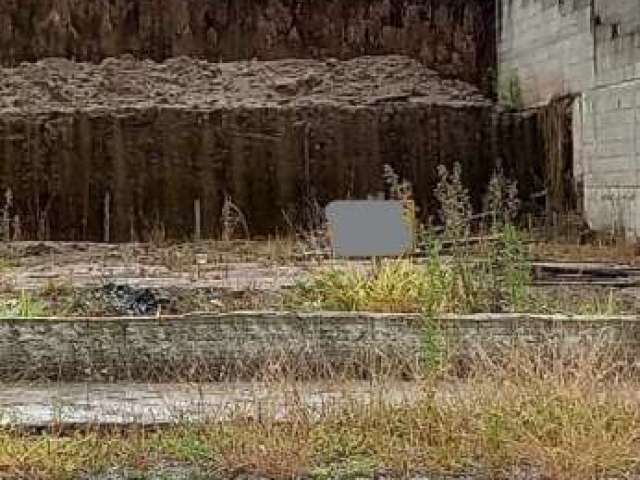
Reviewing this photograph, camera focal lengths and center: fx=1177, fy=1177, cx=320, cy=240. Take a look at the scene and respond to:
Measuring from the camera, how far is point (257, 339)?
22.8 feet

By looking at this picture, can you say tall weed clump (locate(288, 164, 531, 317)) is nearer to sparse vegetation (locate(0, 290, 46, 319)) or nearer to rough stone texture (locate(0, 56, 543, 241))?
sparse vegetation (locate(0, 290, 46, 319))

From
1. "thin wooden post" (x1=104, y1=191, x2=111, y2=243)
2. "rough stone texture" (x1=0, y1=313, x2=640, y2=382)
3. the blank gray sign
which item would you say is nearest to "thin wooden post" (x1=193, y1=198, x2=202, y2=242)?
"thin wooden post" (x1=104, y1=191, x2=111, y2=243)

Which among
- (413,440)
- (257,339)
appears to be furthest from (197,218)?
(413,440)

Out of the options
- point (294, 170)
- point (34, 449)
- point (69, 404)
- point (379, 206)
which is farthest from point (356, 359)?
point (294, 170)

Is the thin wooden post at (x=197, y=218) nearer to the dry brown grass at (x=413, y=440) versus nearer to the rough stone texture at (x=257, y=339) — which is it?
the rough stone texture at (x=257, y=339)

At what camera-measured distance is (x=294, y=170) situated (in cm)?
1521

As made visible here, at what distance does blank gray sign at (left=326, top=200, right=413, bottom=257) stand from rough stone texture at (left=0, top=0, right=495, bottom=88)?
718cm

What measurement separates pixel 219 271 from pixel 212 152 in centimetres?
489

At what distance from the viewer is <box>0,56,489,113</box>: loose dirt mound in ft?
53.8

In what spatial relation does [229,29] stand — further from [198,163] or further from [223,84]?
[198,163]

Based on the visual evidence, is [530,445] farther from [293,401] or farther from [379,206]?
[379,206]

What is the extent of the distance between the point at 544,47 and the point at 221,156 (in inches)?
173

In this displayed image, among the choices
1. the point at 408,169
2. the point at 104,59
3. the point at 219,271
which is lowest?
the point at 219,271

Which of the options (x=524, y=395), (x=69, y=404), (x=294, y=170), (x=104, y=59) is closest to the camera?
(x=524, y=395)
